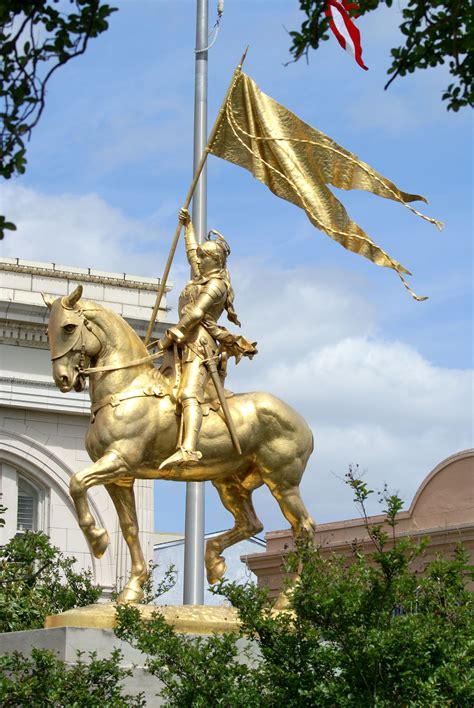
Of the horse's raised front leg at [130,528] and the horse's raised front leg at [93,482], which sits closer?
the horse's raised front leg at [93,482]

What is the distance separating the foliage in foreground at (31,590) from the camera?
17953 mm

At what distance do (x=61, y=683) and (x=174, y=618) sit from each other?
1631mm

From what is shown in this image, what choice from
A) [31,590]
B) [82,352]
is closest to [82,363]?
[82,352]

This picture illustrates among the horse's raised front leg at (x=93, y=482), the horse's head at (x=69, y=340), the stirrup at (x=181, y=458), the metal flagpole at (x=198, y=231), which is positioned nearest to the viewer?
the horse's raised front leg at (x=93, y=482)

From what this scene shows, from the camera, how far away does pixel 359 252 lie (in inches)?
631

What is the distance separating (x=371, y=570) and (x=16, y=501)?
55.3 ft

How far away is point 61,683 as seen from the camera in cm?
1282

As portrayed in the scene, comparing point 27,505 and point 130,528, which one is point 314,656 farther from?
point 27,505

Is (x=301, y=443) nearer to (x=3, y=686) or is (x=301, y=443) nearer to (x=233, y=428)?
(x=233, y=428)

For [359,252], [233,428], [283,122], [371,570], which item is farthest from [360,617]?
[283,122]

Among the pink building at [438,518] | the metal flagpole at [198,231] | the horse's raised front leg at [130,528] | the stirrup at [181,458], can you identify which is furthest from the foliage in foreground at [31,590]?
the pink building at [438,518]

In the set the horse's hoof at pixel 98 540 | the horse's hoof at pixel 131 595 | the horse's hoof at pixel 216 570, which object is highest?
the horse's hoof at pixel 98 540

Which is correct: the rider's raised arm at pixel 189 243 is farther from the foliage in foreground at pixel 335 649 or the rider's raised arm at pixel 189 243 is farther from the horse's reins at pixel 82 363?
the foliage in foreground at pixel 335 649

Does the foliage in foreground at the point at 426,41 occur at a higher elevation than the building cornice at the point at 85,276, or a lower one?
lower
